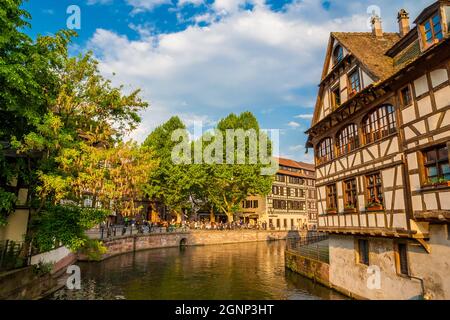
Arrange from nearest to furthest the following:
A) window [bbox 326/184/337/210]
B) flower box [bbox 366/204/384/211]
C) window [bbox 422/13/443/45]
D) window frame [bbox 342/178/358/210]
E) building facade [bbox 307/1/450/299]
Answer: building facade [bbox 307/1/450/299] → window [bbox 422/13/443/45] → flower box [bbox 366/204/384/211] → window frame [bbox 342/178/358/210] → window [bbox 326/184/337/210]

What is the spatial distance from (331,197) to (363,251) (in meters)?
3.64

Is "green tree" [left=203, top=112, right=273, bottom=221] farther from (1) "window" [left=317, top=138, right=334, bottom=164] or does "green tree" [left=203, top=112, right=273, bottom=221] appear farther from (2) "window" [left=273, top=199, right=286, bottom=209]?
(1) "window" [left=317, top=138, right=334, bottom=164]

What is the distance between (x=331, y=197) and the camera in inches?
704

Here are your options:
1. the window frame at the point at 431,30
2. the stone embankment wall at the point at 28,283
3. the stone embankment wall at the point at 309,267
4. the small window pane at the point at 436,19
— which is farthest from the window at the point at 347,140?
the stone embankment wall at the point at 28,283

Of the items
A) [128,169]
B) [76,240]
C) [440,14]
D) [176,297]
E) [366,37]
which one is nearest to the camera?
[440,14]

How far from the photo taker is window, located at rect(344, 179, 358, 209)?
1546 cm

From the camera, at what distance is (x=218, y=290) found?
59.6 ft

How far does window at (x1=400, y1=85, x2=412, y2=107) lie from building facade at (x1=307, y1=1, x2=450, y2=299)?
39 mm

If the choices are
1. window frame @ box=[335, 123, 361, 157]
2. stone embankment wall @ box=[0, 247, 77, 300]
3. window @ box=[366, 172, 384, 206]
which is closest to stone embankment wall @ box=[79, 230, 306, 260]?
stone embankment wall @ box=[0, 247, 77, 300]

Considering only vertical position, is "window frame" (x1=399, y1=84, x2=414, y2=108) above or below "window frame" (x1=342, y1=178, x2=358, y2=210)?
above

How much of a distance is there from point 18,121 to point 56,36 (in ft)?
14.2

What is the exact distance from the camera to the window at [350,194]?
1546 centimetres

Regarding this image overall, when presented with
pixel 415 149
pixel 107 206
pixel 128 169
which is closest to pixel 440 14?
pixel 415 149
